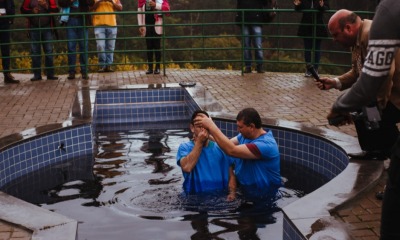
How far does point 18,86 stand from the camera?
12.8 m

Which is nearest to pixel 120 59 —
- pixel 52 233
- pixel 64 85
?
pixel 64 85

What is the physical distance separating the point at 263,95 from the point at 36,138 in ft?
14.4

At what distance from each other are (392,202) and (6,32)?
1090 centimetres

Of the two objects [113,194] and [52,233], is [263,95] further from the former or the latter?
[52,233]

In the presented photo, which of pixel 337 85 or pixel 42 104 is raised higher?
pixel 337 85

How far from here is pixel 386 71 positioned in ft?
10.7

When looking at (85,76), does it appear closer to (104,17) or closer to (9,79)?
(104,17)

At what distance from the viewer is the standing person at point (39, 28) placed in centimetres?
1297

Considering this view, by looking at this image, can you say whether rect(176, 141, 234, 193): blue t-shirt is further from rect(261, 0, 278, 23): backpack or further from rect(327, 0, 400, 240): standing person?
rect(261, 0, 278, 23): backpack

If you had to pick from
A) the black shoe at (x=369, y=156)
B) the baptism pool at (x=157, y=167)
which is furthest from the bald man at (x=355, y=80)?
the baptism pool at (x=157, y=167)

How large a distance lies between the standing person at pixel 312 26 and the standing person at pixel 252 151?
20.5 feet

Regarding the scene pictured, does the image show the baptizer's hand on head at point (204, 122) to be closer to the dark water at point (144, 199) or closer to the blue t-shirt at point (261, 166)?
the blue t-shirt at point (261, 166)

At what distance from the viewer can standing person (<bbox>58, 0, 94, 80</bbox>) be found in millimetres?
13281

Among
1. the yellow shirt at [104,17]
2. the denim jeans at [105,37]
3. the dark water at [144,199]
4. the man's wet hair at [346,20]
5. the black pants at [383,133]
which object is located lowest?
the dark water at [144,199]
